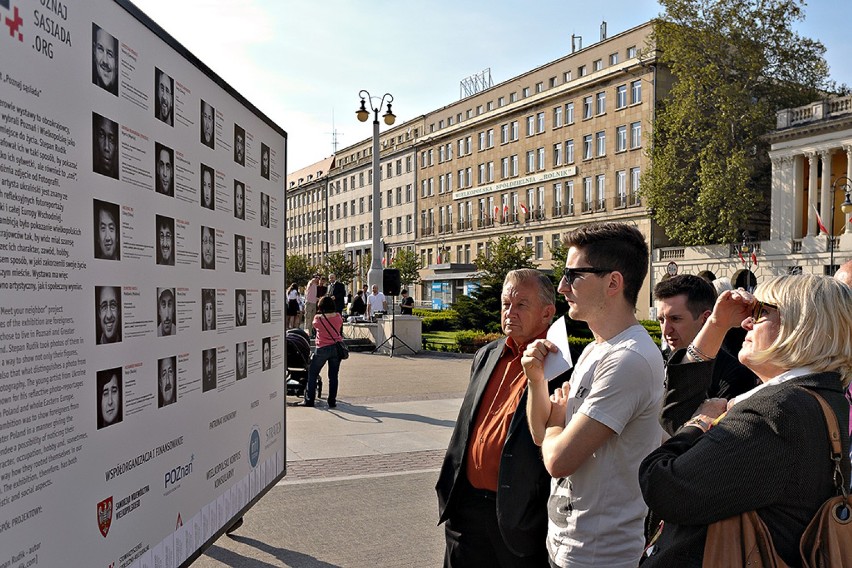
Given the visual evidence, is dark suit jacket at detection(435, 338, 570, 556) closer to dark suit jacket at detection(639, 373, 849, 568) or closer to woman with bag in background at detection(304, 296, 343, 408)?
dark suit jacket at detection(639, 373, 849, 568)

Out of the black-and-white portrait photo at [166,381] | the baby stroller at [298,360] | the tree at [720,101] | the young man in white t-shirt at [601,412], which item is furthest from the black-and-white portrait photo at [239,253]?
the tree at [720,101]

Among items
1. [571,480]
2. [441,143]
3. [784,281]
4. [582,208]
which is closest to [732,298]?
[784,281]

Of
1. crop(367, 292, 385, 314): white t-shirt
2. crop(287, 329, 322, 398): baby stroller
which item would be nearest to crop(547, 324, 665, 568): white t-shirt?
crop(287, 329, 322, 398): baby stroller

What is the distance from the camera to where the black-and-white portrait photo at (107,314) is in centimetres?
252

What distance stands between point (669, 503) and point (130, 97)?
90.5 inches

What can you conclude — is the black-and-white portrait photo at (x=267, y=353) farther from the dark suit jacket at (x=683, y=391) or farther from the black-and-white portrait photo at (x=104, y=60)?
the dark suit jacket at (x=683, y=391)

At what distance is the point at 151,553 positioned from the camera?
3.00m

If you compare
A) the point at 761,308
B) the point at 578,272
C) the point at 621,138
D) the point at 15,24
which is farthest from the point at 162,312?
the point at 621,138

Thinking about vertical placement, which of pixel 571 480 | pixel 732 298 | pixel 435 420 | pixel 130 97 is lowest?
pixel 435 420

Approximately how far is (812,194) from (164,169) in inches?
1974

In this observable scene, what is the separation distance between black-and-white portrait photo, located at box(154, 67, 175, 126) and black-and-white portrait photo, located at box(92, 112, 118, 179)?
39cm

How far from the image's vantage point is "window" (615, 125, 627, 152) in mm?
56188

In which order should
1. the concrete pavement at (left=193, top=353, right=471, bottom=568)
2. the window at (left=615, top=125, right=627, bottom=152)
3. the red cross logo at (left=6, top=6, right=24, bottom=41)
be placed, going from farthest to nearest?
1. the window at (left=615, top=125, right=627, bottom=152)
2. the concrete pavement at (left=193, top=353, right=471, bottom=568)
3. the red cross logo at (left=6, top=6, right=24, bottom=41)

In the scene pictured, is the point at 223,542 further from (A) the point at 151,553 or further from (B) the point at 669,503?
(B) the point at 669,503
